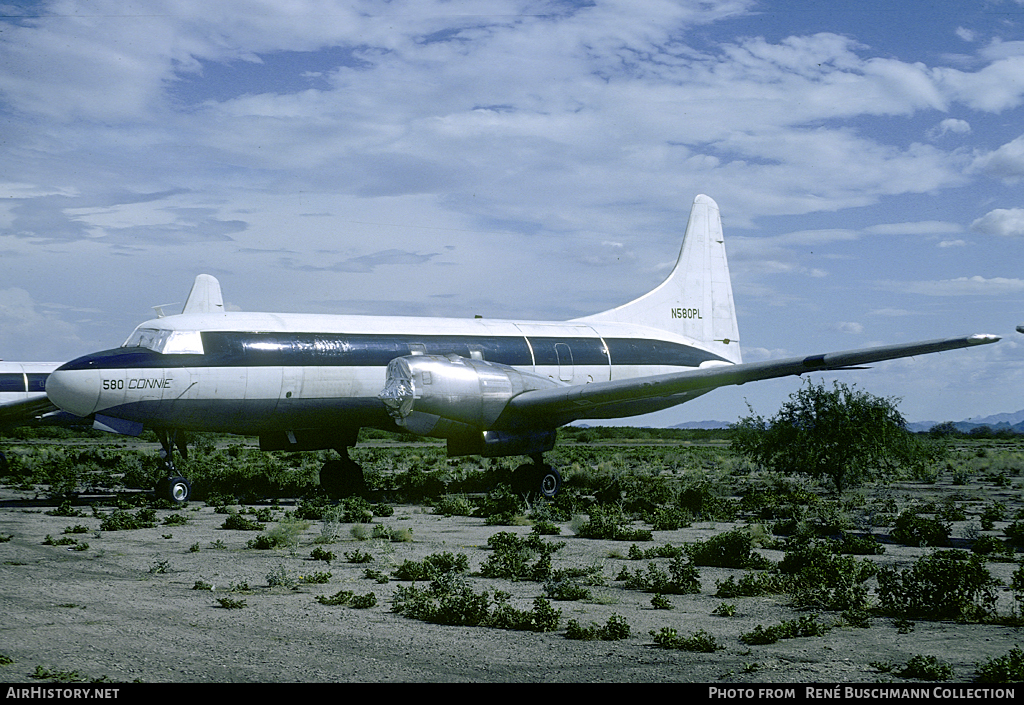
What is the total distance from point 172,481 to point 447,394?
24.0 ft

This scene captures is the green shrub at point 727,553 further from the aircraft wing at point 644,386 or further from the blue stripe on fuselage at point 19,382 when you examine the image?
the blue stripe on fuselage at point 19,382

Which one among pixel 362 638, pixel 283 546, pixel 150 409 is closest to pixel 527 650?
pixel 362 638

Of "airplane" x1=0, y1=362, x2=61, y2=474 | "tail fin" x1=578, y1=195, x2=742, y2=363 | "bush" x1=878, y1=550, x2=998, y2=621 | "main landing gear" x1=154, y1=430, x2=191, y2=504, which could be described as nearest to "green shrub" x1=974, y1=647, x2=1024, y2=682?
"bush" x1=878, y1=550, x2=998, y2=621

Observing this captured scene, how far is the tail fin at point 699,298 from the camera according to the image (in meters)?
30.0

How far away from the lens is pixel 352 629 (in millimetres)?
9227

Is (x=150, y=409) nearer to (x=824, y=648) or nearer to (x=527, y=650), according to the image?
(x=527, y=650)

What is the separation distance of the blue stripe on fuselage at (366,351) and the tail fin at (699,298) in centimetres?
199

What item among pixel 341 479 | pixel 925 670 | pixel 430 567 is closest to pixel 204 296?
pixel 341 479

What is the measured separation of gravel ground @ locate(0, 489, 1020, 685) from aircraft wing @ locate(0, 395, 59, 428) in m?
17.8

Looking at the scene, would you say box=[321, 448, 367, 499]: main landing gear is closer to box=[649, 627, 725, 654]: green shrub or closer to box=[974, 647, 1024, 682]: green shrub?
box=[649, 627, 725, 654]: green shrub

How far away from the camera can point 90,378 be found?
1909 centimetres

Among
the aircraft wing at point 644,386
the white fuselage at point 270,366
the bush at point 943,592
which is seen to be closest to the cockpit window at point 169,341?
the white fuselage at point 270,366

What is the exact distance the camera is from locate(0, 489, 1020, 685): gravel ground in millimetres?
7543

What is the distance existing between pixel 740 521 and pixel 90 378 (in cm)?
1478
